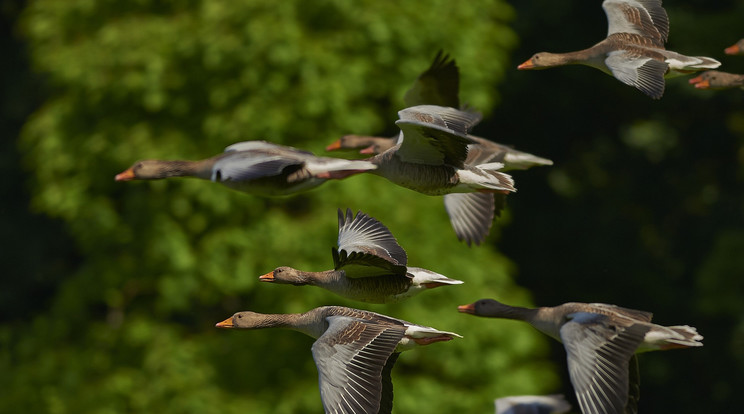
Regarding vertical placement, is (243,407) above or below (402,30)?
below

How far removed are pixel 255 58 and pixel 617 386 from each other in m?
8.12

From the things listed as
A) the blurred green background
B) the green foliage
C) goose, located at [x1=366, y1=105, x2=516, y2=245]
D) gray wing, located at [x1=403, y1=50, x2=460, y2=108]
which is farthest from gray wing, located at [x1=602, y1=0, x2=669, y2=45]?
the green foliage

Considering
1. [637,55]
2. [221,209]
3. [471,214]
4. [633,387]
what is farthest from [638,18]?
[221,209]

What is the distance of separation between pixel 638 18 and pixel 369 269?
291 centimetres

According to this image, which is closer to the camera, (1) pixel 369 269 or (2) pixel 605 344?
(2) pixel 605 344

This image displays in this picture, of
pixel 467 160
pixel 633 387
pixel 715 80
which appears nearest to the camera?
pixel 633 387

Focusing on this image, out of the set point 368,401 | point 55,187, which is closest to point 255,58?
point 55,187

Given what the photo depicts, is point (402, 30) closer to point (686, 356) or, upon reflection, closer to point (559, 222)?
point (559, 222)

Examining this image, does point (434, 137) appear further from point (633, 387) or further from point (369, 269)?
point (633, 387)

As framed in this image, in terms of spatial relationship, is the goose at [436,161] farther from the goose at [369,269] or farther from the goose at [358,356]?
the goose at [358,356]

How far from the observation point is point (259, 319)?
26.0 ft

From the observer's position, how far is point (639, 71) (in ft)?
24.7

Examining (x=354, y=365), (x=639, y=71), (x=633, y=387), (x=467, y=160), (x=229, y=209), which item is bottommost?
(x=229, y=209)

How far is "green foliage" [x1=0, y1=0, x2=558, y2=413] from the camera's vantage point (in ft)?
43.8
